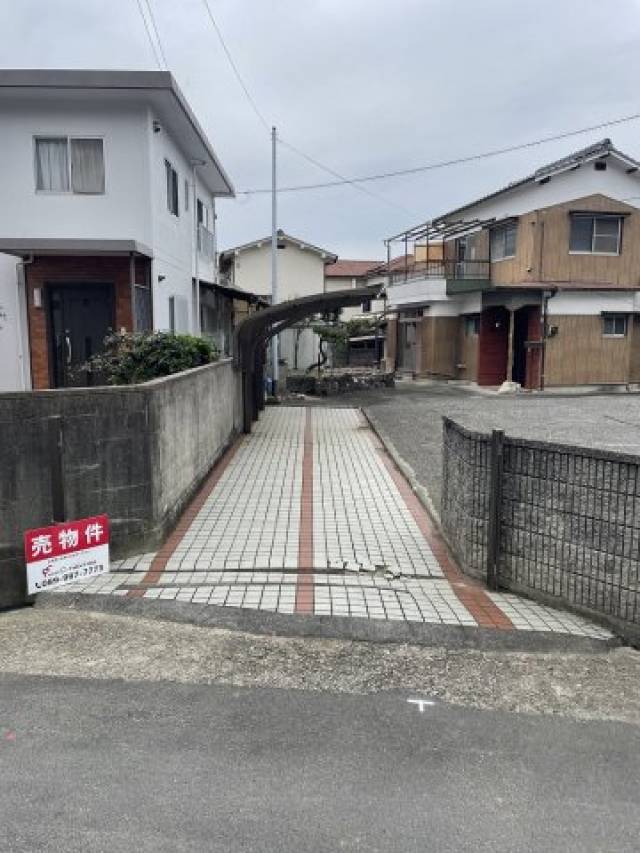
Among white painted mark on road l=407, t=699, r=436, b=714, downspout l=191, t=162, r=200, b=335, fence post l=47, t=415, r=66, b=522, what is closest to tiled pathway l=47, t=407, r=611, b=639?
fence post l=47, t=415, r=66, b=522

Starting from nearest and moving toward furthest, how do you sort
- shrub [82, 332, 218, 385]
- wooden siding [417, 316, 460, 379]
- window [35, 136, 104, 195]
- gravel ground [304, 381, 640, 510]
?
shrub [82, 332, 218, 385], gravel ground [304, 381, 640, 510], window [35, 136, 104, 195], wooden siding [417, 316, 460, 379]

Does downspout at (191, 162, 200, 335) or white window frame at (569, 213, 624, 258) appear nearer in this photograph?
downspout at (191, 162, 200, 335)

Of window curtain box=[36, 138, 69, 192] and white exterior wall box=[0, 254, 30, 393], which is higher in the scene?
window curtain box=[36, 138, 69, 192]

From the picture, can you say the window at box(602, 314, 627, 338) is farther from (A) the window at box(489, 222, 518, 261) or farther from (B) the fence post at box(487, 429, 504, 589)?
(B) the fence post at box(487, 429, 504, 589)

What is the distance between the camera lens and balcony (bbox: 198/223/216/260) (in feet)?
58.2

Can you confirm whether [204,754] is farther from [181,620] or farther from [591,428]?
[591,428]

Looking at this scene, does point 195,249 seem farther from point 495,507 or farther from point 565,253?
point 495,507

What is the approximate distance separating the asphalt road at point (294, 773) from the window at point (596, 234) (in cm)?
2163

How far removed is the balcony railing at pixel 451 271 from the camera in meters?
24.5

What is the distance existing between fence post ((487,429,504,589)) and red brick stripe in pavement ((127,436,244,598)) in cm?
262

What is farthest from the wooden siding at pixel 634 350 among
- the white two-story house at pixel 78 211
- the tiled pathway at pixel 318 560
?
the tiled pathway at pixel 318 560

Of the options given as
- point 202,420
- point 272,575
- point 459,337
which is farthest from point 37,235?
point 459,337

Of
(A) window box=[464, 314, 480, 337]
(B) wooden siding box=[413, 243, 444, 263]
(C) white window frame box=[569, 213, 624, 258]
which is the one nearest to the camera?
(C) white window frame box=[569, 213, 624, 258]

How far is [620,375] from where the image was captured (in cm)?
2270
